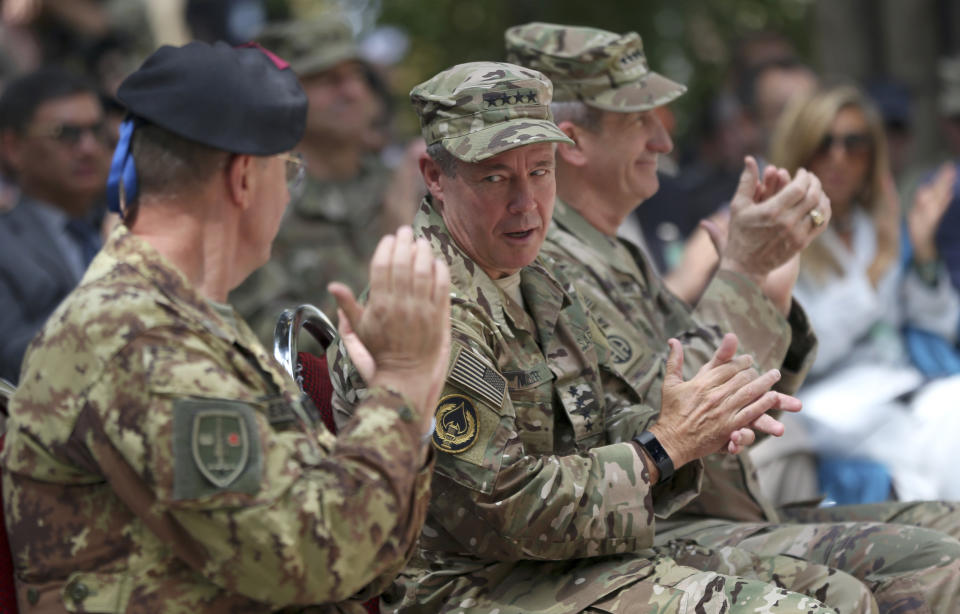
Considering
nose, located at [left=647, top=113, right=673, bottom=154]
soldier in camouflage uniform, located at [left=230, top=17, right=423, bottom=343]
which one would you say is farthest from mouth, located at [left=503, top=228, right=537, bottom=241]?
soldier in camouflage uniform, located at [left=230, top=17, right=423, bottom=343]

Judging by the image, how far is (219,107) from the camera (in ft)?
6.75

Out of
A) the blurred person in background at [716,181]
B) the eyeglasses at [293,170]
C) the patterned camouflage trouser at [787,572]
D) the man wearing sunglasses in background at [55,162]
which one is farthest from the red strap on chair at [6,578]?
the man wearing sunglasses in background at [55,162]

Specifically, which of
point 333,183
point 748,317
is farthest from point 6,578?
point 333,183

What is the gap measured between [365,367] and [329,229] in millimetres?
3801

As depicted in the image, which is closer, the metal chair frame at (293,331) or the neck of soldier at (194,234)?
the neck of soldier at (194,234)

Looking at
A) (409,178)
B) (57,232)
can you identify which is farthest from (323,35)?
(57,232)

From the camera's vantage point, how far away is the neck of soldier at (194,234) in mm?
2080

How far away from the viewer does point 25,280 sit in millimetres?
4609

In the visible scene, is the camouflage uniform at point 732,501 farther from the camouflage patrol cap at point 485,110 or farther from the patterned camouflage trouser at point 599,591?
the camouflage patrol cap at point 485,110

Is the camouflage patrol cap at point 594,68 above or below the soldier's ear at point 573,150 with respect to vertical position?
above

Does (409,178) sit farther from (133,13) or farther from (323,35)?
(133,13)

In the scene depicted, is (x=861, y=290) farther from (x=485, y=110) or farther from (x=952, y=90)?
(x=485, y=110)

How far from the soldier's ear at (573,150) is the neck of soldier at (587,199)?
3cm

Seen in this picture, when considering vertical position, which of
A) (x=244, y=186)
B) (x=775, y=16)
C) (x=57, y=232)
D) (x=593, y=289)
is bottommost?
(x=775, y=16)
